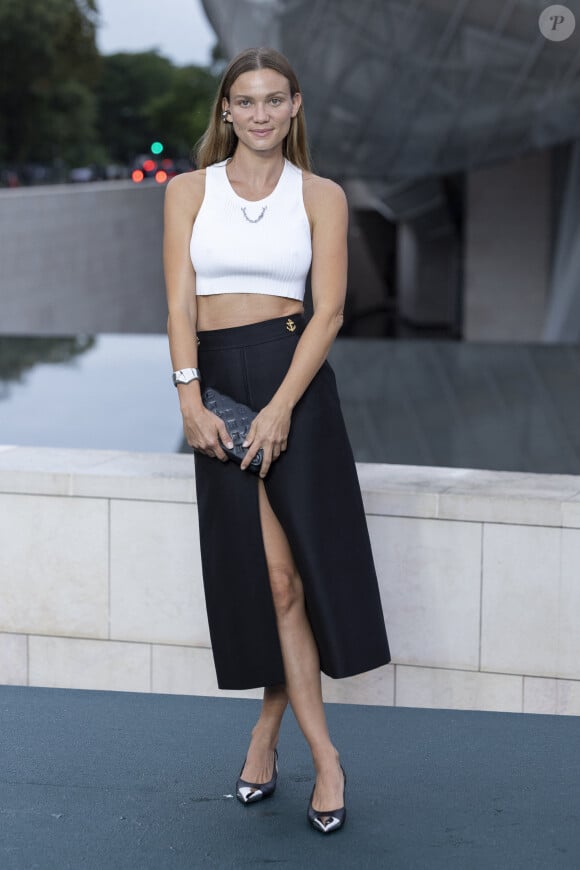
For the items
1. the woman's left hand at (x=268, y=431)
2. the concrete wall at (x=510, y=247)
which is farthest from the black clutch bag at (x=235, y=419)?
the concrete wall at (x=510, y=247)

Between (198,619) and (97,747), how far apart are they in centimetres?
89

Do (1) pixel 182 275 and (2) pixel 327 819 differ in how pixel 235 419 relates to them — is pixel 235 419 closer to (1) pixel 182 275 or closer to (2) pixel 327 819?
(1) pixel 182 275

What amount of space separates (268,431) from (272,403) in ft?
0.26

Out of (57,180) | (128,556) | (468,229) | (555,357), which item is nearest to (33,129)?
(57,180)

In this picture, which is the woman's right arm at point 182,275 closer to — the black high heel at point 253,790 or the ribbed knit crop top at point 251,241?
the ribbed knit crop top at point 251,241

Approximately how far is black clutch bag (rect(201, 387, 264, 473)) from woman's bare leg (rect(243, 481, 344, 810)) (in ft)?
0.41

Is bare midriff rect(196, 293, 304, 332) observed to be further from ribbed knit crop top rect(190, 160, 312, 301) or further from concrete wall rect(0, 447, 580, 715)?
concrete wall rect(0, 447, 580, 715)

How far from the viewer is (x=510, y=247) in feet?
98.1

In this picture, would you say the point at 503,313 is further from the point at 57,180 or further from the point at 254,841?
the point at 254,841

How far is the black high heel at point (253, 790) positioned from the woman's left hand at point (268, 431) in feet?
3.29

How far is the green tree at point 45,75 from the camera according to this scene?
60000mm

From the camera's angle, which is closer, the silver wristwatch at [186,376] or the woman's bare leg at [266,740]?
the silver wristwatch at [186,376]

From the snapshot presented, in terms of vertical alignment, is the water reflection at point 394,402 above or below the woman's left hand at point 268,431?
below

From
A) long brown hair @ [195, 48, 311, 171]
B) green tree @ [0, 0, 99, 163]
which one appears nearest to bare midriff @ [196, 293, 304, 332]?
long brown hair @ [195, 48, 311, 171]
